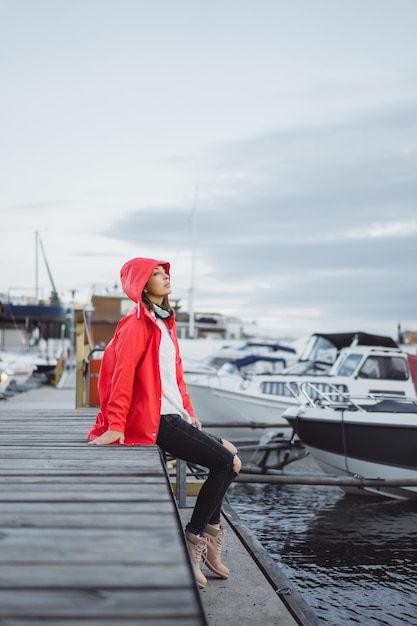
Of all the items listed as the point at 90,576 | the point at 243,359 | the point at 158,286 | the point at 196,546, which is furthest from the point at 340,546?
the point at 243,359

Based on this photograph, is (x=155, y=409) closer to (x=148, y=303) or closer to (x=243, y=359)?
(x=148, y=303)

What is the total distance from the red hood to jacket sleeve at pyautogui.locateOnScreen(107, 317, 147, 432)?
7.6 inches

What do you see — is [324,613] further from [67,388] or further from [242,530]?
[67,388]

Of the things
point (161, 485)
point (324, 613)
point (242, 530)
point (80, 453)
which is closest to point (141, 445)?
point (80, 453)

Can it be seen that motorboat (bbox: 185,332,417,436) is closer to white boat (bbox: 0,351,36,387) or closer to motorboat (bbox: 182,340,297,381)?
motorboat (bbox: 182,340,297,381)

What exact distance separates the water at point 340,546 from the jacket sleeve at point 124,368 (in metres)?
2.16

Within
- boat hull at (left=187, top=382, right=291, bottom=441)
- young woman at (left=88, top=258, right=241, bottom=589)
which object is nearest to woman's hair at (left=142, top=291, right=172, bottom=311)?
young woman at (left=88, top=258, right=241, bottom=589)

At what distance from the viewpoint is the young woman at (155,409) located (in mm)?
4133

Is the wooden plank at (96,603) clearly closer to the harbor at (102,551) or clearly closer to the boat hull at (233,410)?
the harbor at (102,551)

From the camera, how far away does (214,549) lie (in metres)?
4.45

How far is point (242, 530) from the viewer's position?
20.2 feet

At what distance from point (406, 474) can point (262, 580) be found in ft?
19.7

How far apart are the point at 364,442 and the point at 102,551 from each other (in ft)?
28.2

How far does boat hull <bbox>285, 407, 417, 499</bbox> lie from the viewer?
1009 centimetres
